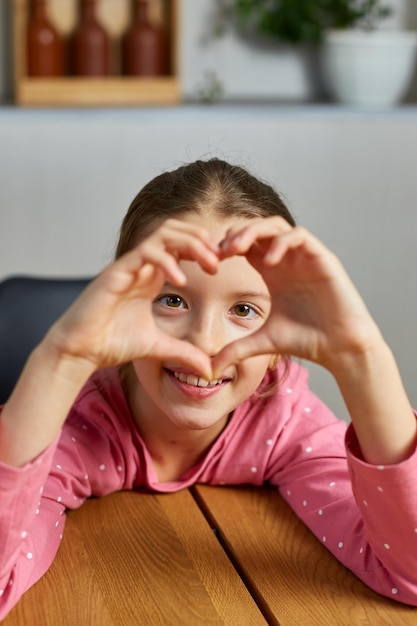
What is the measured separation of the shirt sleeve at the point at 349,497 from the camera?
1141mm

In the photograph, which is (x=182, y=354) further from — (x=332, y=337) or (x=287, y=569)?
(x=287, y=569)

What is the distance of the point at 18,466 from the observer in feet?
3.55

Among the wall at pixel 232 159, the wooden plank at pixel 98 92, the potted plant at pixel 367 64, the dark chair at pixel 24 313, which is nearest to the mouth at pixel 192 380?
the dark chair at pixel 24 313

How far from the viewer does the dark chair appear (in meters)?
1.72

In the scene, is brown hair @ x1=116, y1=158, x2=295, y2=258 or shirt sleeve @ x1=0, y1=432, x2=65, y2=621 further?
brown hair @ x1=116, y1=158, x2=295, y2=258

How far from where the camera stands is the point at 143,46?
295 cm

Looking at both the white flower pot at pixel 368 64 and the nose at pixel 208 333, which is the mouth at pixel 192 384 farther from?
the white flower pot at pixel 368 64

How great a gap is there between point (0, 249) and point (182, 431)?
1.49m

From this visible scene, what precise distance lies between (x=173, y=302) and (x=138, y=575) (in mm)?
318

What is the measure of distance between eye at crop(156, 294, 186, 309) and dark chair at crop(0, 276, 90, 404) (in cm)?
53

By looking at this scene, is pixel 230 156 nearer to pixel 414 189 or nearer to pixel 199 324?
pixel 414 189

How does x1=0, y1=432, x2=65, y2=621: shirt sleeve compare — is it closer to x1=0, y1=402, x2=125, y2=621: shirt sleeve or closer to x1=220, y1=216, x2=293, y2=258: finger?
x1=0, y1=402, x2=125, y2=621: shirt sleeve

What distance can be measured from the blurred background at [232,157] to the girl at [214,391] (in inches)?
53.2

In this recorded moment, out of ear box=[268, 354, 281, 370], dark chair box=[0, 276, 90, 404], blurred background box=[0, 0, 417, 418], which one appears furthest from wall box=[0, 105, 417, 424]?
ear box=[268, 354, 281, 370]
